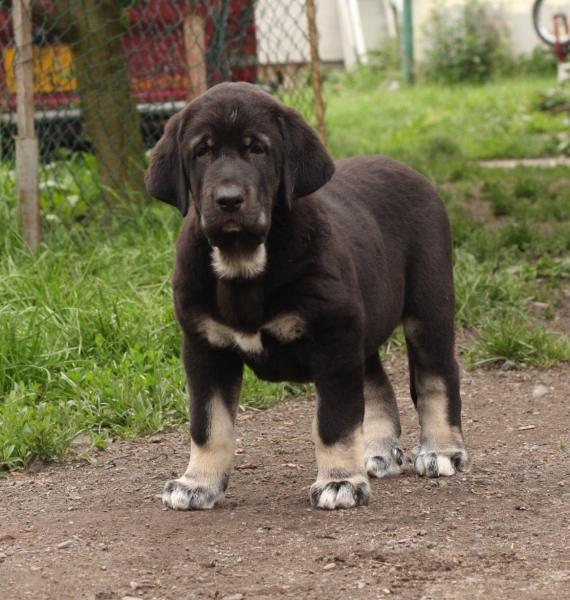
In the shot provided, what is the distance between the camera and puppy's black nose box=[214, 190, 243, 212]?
3.31m

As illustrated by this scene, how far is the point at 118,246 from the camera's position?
6738mm

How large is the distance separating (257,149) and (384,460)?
1.48 meters

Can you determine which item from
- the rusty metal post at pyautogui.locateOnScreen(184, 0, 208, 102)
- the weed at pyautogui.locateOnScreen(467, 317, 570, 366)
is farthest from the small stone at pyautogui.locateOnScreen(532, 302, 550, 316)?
the rusty metal post at pyautogui.locateOnScreen(184, 0, 208, 102)

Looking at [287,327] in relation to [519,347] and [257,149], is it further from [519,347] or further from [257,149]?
[519,347]

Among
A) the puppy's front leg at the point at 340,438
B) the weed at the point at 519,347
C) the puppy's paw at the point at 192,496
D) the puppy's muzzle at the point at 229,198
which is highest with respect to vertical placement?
the puppy's muzzle at the point at 229,198

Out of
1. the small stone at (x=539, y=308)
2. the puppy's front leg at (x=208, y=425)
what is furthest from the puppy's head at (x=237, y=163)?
the small stone at (x=539, y=308)

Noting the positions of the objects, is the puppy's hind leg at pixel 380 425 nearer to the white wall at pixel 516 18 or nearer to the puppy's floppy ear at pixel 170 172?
the puppy's floppy ear at pixel 170 172

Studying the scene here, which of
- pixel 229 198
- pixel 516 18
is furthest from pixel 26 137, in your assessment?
pixel 516 18

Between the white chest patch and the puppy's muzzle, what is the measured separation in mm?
480

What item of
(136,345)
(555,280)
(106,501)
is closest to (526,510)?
(106,501)

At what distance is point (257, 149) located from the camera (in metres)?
3.50

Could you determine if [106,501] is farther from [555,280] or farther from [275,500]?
[555,280]

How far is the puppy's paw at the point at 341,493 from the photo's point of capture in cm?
370

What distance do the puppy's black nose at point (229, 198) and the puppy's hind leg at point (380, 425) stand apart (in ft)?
4.39
